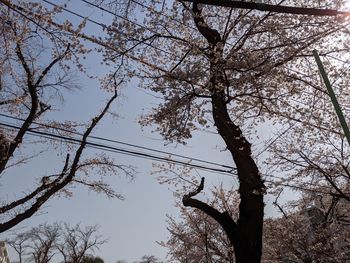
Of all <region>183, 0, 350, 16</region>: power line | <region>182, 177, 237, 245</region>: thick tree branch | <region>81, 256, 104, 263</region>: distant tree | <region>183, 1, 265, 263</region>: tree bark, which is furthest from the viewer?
<region>81, 256, 104, 263</region>: distant tree

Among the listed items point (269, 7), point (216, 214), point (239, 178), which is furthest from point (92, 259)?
point (269, 7)

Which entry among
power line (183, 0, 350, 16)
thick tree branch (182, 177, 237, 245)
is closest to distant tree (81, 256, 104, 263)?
thick tree branch (182, 177, 237, 245)

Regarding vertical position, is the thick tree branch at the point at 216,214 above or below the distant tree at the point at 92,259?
below

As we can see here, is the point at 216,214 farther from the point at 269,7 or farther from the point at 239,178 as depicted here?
the point at 269,7

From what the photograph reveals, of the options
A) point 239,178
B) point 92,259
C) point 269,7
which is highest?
point 92,259

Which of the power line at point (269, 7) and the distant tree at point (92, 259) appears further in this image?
the distant tree at point (92, 259)

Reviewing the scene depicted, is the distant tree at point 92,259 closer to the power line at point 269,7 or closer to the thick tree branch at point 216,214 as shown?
the thick tree branch at point 216,214

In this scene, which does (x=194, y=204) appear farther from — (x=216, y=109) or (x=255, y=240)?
(x=216, y=109)

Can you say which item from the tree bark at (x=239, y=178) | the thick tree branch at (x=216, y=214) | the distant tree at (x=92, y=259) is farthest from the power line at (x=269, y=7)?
the distant tree at (x=92, y=259)

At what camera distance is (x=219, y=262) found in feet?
61.7

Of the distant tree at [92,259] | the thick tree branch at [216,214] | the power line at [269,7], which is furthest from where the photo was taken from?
the distant tree at [92,259]

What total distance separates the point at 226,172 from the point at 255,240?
2.45m

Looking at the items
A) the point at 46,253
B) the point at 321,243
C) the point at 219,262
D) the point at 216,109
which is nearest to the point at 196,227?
the point at 219,262

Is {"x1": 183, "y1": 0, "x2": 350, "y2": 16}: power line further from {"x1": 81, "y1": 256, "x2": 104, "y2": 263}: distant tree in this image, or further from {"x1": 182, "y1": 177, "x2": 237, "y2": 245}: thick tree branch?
{"x1": 81, "y1": 256, "x2": 104, "y2": 263}: distant tree
